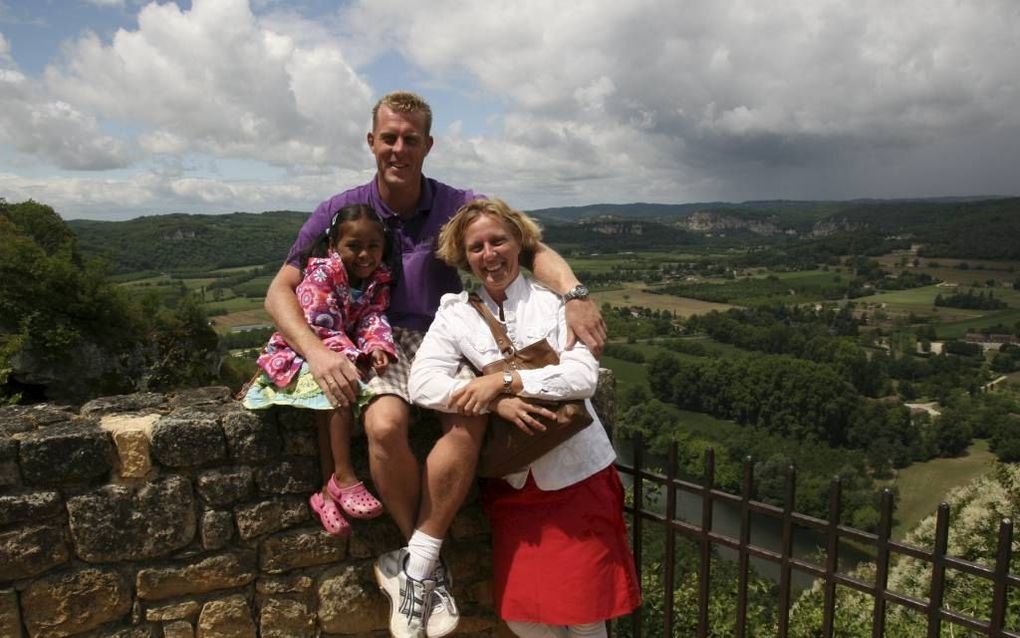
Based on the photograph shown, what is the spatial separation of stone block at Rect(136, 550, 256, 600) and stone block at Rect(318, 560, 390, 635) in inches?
12.6

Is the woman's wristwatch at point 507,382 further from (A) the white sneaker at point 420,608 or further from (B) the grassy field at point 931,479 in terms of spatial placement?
(B) the grassy field at point 931,479

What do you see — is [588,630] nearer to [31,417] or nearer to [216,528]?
[216,528]

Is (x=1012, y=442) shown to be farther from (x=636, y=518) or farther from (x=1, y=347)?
(x=1, y=347)

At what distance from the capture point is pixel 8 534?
2.35 metres

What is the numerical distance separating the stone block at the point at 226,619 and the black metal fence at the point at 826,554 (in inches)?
66.9

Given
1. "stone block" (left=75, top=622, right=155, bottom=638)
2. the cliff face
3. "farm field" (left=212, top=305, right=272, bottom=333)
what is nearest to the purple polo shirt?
"stone block" (left=75, top=622, right=155, bottom=638)

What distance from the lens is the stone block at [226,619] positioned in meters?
2.66

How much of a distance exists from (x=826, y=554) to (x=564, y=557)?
986 millimetres

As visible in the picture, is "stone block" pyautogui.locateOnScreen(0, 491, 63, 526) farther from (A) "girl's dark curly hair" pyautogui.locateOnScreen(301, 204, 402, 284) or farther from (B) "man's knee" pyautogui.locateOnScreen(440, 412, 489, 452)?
(B) "man's knee" pyautogui.locateOnScreen(440, 412, 489, 452)

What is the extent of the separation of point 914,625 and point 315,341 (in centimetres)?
528

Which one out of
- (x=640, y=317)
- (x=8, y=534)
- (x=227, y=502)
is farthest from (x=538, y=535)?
(x=640, y=317)

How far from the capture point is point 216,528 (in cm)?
260

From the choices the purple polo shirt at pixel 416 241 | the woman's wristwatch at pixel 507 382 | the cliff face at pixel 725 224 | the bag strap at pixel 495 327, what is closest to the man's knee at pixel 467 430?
the woman's wristwatch at pixel 507 382

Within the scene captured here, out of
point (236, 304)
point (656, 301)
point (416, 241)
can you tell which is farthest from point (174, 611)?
point (656, 301)
